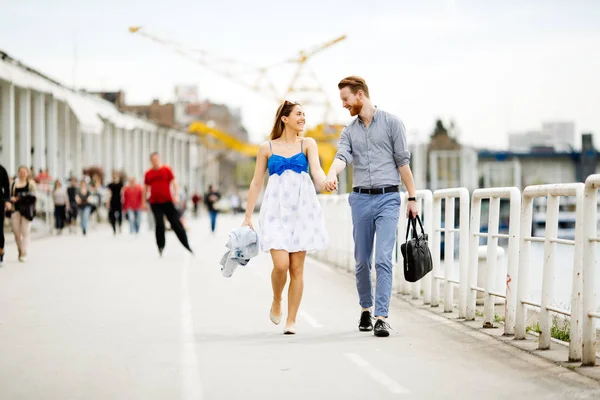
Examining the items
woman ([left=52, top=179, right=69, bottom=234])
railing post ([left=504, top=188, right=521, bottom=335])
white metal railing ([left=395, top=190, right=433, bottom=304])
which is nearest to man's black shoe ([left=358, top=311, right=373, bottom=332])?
railing post ([left=504, top=188, right=521, bottom=335])

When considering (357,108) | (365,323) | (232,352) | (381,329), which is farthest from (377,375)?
(357,108)

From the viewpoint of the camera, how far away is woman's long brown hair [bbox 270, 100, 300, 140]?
29.3 feet

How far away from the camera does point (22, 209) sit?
59.4ft

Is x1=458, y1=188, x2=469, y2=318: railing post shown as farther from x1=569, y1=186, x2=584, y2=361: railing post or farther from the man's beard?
x1=569, y1=186, x2=584, y2=361: railing post

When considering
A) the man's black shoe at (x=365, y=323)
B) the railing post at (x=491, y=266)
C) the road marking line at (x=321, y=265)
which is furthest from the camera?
the road marking line at (x=321, y=265)

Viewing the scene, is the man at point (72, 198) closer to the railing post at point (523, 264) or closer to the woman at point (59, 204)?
the woman at point (59, 204)

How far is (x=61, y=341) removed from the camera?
861cm

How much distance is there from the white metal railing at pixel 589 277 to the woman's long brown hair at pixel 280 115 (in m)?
2.73

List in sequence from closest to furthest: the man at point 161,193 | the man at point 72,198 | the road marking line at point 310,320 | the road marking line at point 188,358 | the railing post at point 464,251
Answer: the road marking line at point 188,358, the road marking line at point 310,320, the railing post at point 464,251, the man at point 161,193, the man at point 72,198

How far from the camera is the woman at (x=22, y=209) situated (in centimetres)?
1809

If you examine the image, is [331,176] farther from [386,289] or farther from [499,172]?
[499,172]

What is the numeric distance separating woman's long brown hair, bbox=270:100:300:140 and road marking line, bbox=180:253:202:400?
1.86 metres

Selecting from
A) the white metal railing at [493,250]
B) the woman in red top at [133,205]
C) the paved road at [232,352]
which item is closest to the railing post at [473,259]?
the white metal railing at [493,250]

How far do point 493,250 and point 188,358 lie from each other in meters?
3.30
